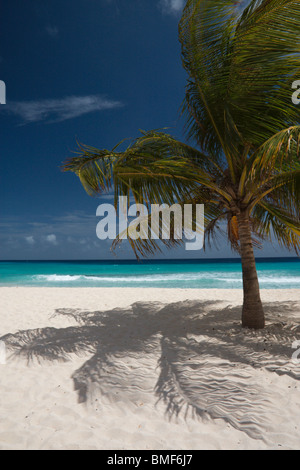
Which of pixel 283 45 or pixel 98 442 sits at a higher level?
pixel 283 45

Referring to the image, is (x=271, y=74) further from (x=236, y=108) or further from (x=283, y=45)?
(x=236, y=108)

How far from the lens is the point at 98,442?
92.5 inches

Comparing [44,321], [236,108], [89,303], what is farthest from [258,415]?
[89,303]

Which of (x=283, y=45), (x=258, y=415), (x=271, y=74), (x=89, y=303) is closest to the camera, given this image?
(x=258, y=415)

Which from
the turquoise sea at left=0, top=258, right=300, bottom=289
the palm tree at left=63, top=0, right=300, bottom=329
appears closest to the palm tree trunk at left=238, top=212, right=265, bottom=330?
the palm tree at left=63, top=0, right=300, bottom=329

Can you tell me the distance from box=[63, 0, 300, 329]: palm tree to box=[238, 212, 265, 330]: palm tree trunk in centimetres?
2

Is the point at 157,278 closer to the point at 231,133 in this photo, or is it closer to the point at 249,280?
the point at 249,280

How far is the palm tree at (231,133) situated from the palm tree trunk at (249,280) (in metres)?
0.02

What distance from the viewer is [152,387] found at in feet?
10.7

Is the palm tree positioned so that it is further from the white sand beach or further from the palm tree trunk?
the white sand beach

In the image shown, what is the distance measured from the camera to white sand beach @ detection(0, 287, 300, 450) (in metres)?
2.40

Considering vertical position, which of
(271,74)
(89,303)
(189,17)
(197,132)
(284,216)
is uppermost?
(189,17)

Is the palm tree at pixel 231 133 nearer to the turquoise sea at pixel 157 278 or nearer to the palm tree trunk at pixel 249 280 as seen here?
the palm tree trunk at pixel 249 280

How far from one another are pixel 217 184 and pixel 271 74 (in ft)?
6.34
